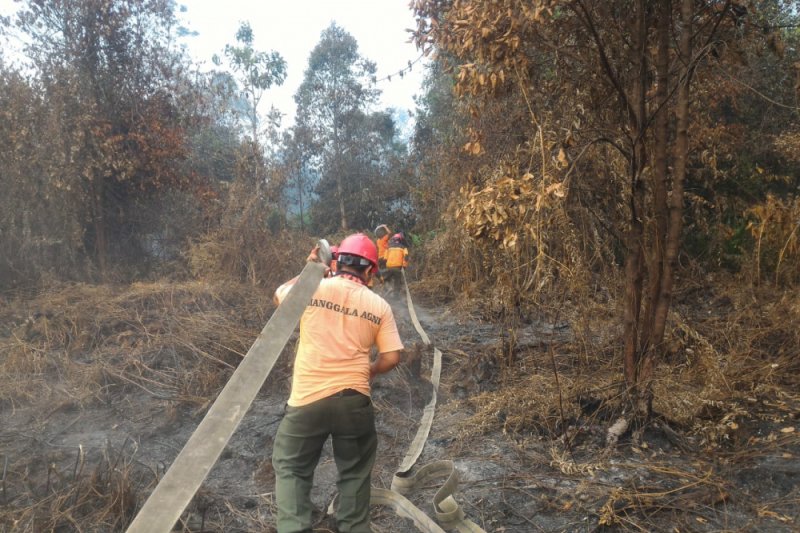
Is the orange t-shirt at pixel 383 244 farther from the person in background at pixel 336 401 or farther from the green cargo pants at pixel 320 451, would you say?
the green cargo pants at pixel 320 451

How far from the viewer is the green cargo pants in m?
2.92

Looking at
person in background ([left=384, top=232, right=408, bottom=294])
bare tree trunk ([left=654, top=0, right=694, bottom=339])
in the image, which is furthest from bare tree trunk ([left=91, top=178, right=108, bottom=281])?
bare tree trunk ([left=654, top=0, right=694, bottom=339])

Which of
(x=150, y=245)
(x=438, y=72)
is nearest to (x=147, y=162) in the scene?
(x=150, y=245)

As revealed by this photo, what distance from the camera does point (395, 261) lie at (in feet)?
38.2

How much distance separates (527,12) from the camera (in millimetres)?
4066

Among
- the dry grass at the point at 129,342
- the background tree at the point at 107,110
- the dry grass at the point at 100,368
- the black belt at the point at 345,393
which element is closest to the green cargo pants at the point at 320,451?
the black belt at the point at 345,393

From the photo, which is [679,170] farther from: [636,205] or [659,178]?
[636,205]

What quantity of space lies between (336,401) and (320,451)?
27 centimetres

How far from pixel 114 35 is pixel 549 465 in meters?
13.4

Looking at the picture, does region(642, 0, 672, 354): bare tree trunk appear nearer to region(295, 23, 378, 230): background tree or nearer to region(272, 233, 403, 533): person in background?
region(272, 233, 403, 533): person in background

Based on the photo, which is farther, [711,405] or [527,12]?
[711,405]

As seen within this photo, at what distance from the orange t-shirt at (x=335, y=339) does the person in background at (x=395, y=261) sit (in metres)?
8.40

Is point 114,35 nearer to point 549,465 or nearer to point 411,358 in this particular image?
point 411,358

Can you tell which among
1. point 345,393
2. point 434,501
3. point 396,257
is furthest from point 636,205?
point 396,257
